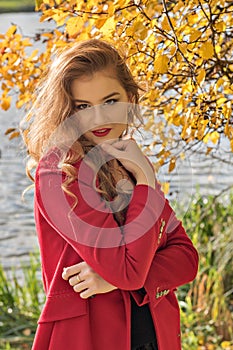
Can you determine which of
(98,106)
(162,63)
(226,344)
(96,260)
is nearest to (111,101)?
(98,106)

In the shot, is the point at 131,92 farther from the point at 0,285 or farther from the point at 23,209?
the point at 23,209

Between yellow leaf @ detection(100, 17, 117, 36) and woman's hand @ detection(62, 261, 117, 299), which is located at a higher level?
yellow leaf @ detection(100, 17, 117, 36)

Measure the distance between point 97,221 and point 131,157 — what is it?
0.62ft

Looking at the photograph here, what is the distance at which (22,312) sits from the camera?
4.45 meters

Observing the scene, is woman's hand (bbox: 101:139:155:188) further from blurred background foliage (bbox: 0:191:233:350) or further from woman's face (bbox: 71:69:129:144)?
blurred background foliage (bbox: 0:191:233:350)

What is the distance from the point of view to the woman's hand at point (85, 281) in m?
1.75

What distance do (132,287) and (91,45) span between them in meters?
0.60

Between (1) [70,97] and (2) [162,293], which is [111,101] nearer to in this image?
(1) [70,97]

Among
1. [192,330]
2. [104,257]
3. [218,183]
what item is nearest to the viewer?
[104,257]

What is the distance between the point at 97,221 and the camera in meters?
1.74

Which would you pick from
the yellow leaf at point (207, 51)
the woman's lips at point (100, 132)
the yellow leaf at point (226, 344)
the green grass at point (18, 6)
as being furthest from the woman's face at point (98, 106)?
the green grass at point (18, 6)

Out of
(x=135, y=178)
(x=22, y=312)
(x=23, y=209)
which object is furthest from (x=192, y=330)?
(x=23, y=209)

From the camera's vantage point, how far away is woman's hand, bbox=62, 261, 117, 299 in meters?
1.75

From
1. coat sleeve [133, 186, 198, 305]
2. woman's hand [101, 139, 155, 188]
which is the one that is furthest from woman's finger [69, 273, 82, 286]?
woman's hand [101, 139, 155, 188]
